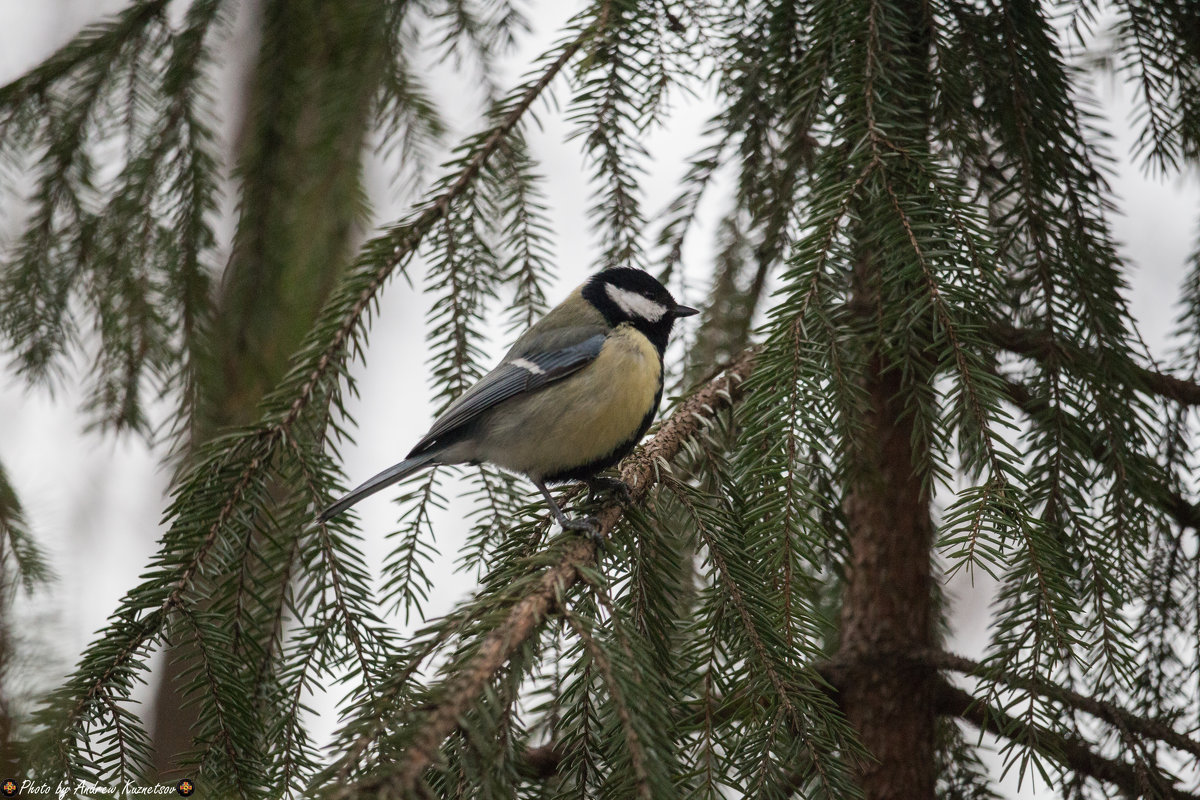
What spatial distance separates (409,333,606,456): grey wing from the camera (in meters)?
2.00

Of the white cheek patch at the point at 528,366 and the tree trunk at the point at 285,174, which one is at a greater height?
the tree trunk at the point at 285,174

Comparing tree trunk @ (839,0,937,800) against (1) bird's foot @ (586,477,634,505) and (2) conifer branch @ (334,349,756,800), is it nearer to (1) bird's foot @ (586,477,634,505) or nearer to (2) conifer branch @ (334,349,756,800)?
(2) conifer branch @ (334,349,756,800)

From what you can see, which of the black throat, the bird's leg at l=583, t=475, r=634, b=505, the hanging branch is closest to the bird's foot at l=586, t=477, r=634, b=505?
the bird's leg at l=583, t=475, r=634, b=505

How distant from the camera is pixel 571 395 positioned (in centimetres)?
212

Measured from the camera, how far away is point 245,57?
4.77 meters

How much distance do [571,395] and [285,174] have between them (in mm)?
1054

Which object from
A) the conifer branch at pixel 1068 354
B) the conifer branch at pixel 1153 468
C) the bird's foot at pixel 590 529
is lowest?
the bird's foot at pixel 590 529

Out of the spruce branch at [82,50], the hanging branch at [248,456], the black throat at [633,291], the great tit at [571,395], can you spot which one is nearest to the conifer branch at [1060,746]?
the great tit at [571,395]

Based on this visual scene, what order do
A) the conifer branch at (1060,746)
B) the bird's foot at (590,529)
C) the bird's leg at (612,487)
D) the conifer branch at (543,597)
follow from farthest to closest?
the bird's leg at (612,487) < the bird's foot at (590,529) < the conifer branch at (1060,746) < the conifer branch at (543,597)

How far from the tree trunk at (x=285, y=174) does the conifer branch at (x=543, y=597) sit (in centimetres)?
116

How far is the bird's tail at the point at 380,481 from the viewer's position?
1.57 metres

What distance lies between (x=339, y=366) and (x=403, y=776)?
95 centimetres

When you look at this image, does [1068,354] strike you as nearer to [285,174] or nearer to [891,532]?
[891,532]

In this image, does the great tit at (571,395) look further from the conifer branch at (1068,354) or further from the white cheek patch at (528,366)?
the conifer branch at (1068,354)
